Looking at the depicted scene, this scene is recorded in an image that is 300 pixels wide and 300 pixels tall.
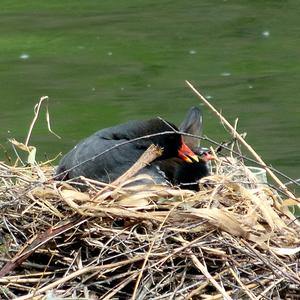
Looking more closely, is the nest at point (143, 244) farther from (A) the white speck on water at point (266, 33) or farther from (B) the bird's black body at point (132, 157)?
(A) the white speck on water at point (266, 33)

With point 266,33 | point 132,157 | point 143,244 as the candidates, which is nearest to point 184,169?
point 132,157

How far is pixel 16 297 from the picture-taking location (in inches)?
137

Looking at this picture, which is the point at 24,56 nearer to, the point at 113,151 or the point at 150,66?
the point at 150,66

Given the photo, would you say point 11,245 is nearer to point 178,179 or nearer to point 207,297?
point 207,297

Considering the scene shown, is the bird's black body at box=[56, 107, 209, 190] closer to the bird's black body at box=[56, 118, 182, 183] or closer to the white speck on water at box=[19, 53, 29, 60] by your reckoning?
Answer: the bird's black body at box=[56, 118, 182, 183]

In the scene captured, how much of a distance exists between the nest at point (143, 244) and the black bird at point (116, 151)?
490mm

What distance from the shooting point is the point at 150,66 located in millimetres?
10672

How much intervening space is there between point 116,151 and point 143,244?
3.40ft

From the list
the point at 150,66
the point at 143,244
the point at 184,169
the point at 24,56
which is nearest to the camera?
the point at 143,244

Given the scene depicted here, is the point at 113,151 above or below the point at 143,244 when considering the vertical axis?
below

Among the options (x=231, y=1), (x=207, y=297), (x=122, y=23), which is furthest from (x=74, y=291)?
(x=231, y=1)

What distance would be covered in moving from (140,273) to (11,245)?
0.52m

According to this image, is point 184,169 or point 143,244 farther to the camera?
point 184,169

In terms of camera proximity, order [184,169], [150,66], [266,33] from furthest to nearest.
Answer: [266,33] < [150,66] < [184,169]
